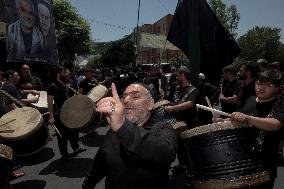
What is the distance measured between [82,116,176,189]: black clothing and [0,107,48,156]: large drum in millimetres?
2746

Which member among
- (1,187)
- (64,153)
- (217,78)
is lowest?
(64,153)

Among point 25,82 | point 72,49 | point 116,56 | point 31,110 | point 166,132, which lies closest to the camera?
point 166,132

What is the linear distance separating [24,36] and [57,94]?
35.9 ft

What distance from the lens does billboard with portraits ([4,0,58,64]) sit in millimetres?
15705

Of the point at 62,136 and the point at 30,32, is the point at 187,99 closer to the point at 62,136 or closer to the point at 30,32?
the point at 62,136

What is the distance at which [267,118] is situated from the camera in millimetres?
2986

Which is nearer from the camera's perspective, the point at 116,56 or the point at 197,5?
the point at 197,5

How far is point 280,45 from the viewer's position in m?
87.4

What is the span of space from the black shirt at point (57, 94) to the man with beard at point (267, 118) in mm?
4573

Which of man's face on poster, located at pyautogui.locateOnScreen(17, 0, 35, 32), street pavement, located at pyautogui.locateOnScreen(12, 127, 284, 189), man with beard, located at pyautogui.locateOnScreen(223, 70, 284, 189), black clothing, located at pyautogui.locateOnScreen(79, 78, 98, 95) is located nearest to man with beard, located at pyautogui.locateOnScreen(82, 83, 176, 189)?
man with beard, located at pyautogui.locateOnScreen(223, 70, 284, 189)

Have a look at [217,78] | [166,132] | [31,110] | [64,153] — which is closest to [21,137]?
[31,110]

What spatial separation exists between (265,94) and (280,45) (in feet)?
299

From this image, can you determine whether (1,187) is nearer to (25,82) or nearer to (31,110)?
(31,110)

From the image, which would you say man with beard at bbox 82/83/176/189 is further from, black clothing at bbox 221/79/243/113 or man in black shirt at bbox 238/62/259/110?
black clothing at bbox 221/79/243/113
